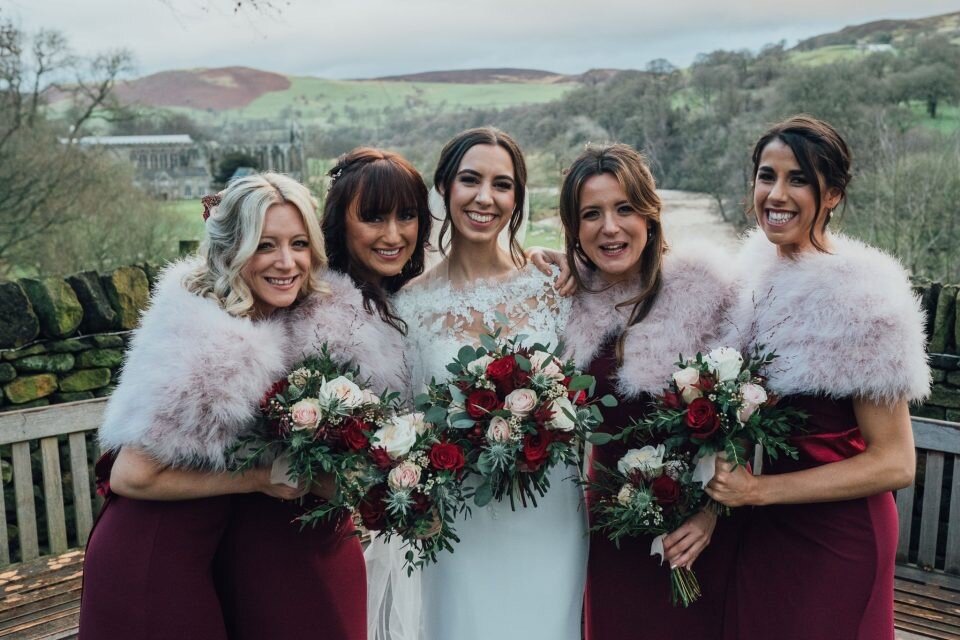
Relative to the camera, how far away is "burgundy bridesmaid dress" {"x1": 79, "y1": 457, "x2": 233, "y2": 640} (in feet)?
9.66

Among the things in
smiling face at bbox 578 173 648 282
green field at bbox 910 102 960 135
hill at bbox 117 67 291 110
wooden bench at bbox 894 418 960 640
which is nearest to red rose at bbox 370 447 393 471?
smiling face at bbox 578 173 648 282

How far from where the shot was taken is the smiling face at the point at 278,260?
10.5 feet

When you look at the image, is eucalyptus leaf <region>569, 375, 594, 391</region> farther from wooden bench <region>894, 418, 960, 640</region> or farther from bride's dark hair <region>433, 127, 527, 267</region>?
wooden bench <region>894, 418, 960, 640</region>

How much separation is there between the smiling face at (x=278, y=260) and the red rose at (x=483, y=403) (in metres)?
0.86

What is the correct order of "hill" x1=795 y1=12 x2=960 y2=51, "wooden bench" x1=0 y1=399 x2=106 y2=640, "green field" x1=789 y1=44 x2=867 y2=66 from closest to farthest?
"wooden bench" x1=0 y1=399 x2=106 y2=640
"green field" x1=789 y1=44 x2=867 y2=66
"hill" x1=795 y1=12 x2=960 y2=51

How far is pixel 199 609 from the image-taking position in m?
3.00

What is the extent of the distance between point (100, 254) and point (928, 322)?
488 inches

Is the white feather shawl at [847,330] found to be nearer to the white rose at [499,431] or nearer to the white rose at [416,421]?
the white rose at [499,431]

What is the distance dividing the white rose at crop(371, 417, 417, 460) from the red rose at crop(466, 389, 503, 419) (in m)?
0.23

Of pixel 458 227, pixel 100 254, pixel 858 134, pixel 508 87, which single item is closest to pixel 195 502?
pixel 458 227

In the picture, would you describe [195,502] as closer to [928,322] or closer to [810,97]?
[928,322]

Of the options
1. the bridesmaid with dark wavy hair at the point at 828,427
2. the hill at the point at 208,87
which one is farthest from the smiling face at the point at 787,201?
the hill at the point at 208,87

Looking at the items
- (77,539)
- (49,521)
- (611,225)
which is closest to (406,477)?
(611,225)

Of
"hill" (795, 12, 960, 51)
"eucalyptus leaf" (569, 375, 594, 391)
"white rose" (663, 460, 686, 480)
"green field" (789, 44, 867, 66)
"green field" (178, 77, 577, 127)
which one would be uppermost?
"hill" (795, 12, 960, 51)
